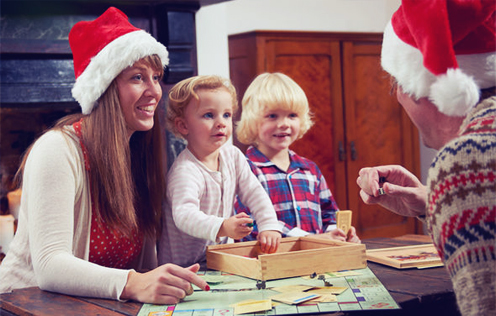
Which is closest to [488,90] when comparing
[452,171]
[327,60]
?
[452,171]

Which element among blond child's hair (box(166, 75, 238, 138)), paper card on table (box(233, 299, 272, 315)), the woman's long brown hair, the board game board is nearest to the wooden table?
the board game board

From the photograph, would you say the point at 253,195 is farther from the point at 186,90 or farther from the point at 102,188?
the point at 102,188

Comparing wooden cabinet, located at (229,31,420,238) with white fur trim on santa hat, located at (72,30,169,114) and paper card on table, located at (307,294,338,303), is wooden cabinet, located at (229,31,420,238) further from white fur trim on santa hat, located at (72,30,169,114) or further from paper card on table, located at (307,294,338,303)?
paper card on table, located at (307,294,338,303)

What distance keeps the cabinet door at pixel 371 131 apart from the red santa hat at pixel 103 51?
2.95 meters

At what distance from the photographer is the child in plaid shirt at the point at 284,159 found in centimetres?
235

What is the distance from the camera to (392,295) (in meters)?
1.19

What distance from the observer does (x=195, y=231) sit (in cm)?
169

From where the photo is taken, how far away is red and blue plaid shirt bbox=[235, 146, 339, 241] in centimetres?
233

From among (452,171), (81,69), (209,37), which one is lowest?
(452,171)

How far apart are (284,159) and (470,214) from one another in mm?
1609

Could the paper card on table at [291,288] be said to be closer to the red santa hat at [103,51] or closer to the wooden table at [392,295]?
the wooden table at [392,295]

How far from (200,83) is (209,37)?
1.46 metres

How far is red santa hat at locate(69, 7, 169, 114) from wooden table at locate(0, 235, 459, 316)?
625mm

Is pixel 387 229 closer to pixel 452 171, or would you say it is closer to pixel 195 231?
pixel 195 231
